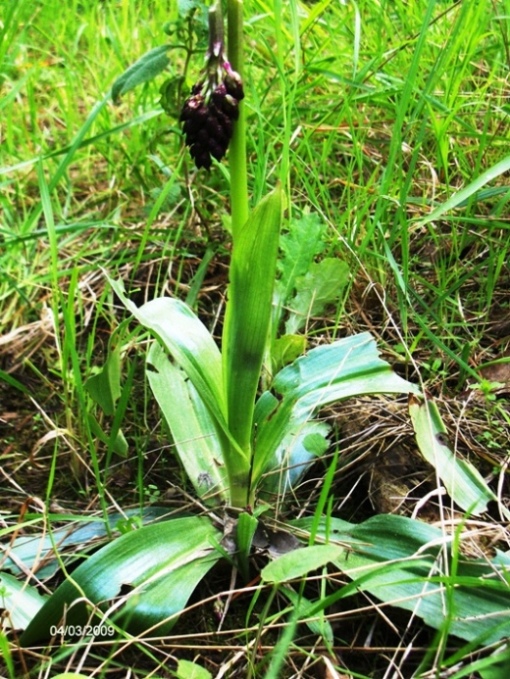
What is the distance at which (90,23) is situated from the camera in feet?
8.64

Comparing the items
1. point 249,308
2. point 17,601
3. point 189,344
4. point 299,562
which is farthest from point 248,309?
point 17,601

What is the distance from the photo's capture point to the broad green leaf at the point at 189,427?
1280 mm

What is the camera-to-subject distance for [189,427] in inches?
52.8

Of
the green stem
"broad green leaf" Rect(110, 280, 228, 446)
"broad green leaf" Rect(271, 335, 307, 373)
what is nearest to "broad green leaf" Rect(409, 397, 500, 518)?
"broad green leaf" Rect(271, 335, 307, 373)

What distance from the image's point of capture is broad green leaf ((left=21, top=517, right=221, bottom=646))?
1.01 m

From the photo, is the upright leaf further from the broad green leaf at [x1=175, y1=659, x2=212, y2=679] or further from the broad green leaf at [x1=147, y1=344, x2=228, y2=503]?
the broad green leaf at [x1=175, y1=659, x2=212, y2=679]

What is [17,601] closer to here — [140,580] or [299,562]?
[140,580]

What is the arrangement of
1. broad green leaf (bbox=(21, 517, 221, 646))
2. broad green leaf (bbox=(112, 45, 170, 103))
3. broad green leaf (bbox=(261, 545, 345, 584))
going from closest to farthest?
broad green leaf (bbox=(261, 545, 345, 584)), broad green leaf (bbox=(21, 517, 221, 646)), broad green leaf (bbox=(112, 45, 170, 103))

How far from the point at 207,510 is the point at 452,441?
50 centimetres

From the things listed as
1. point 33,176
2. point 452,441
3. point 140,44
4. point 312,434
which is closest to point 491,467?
point 452,441

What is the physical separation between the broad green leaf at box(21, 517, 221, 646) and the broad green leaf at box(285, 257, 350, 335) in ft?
1.86

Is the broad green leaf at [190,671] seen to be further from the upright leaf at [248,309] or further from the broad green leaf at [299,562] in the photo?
the upright leaf at [248,309]

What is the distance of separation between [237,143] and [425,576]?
2.44ft

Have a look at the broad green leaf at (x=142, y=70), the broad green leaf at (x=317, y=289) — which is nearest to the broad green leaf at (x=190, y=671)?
the broad green leaf at (x=317, y=289)
